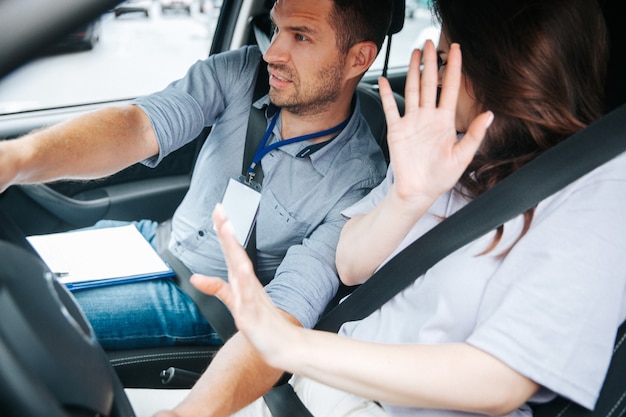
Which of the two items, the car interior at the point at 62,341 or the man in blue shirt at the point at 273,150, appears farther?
the man in blue shirt at the point at 273,150

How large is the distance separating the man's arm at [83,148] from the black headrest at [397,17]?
733mm

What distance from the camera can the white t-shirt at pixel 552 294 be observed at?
891 mm

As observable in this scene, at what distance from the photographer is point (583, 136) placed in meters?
1.07

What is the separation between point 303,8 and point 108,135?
1.89ft

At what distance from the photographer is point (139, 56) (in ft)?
11.0

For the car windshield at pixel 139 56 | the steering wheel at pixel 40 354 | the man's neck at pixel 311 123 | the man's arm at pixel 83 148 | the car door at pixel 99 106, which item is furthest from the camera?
the car windshield at pixel 139 56

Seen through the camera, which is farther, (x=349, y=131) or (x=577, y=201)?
(x=349, y=131)

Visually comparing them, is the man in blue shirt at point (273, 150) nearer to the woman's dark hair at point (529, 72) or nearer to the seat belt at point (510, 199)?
the seat belt at point (510, 199)

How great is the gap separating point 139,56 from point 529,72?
2662mm

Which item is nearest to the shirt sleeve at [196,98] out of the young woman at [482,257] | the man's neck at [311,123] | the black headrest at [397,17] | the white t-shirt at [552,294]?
the man's neck at [311,123]

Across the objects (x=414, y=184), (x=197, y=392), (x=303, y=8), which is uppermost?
(x=303, y=8)

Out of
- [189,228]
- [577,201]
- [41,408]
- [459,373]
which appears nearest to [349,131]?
[189,228]

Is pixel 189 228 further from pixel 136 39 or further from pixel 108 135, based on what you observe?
pixel 136 39

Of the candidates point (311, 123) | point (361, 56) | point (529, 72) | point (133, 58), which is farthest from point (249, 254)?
point (133, 58)
